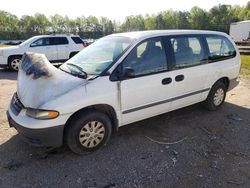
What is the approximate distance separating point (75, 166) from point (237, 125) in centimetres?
322

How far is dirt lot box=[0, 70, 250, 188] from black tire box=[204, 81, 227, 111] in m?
0.57

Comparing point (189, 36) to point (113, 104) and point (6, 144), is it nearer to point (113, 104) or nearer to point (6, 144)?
point (113, 104)

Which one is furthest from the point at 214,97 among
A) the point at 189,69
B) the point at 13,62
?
the point at 13,62

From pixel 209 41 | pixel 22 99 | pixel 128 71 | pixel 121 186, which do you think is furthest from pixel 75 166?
pixel 209 41

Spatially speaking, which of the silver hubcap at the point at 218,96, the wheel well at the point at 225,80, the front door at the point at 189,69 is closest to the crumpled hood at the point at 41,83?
the front door at the point at 189,69

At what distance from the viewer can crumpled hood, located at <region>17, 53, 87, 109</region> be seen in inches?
134

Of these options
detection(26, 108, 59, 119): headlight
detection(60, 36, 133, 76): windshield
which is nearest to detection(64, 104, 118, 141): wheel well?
detection(26, 108, 59, 119): headlight

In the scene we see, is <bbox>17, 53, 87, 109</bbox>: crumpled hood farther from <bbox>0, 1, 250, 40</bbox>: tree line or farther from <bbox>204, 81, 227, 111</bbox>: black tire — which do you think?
<bbox>0, 1, 250, 40</bbox>: tree line

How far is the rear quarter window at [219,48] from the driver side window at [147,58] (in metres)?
1.35

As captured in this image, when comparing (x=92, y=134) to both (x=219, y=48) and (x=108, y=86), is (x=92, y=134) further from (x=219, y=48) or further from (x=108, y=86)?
(x=219, y=48)

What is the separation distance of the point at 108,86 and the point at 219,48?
296 cm

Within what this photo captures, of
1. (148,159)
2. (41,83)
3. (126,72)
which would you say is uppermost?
(126,72)

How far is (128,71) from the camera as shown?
12.4 ft

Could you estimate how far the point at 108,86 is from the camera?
3.69m
